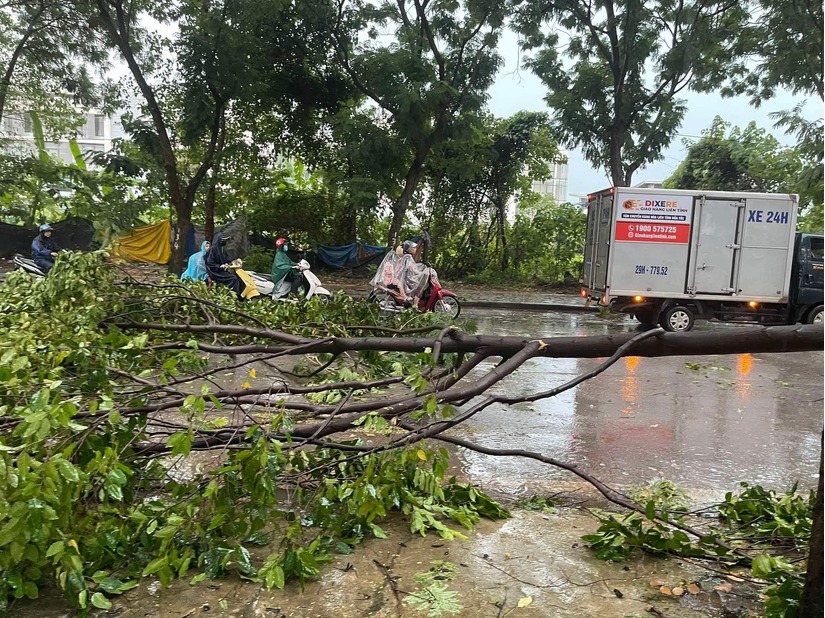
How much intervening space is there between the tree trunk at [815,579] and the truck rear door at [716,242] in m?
11.0

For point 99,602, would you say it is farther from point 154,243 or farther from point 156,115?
point 154,243

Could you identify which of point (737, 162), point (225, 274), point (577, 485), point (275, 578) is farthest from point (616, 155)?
point (275, 578)

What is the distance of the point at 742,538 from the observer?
129 inches

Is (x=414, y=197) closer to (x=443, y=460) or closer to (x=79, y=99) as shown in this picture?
(x=79, y=99)

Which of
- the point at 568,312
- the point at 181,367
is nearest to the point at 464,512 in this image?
the point at 181,367

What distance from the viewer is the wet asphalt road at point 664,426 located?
467 cm

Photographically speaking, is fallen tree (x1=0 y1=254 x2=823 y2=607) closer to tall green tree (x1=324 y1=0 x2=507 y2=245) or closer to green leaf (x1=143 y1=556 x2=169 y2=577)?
green leaf (x1=143 y1=556 x2=169 y2=577)

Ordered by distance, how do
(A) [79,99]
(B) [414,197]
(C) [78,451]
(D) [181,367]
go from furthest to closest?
(B) [414,197], (A) [79,99], (D) [181,367], (C) [78,451]

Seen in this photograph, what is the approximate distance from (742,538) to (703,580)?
42cm

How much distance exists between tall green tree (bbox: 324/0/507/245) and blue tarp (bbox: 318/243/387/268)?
6.74 ft

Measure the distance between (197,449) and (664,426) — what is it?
428 centimetres

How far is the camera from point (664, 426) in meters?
5.98

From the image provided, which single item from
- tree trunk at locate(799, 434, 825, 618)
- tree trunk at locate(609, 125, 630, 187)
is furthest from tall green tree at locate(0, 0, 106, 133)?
tree trunk at locate(799, 434, 825, 618)

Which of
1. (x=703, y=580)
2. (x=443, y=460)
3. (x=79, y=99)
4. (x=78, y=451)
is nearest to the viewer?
(x=78, y=451)
